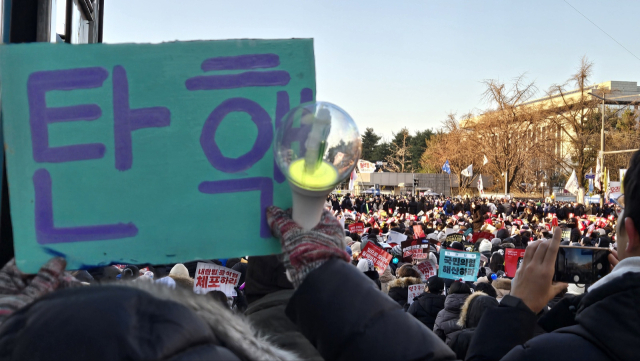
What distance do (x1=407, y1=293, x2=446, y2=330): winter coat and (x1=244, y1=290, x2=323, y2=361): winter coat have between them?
429 centimetres

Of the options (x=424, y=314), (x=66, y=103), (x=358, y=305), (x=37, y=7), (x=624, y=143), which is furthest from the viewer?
(x=624, y=143)

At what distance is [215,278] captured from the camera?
5.05 metres

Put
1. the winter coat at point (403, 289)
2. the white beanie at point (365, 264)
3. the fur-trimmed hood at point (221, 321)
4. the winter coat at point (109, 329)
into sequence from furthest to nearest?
1. the white beanie at point (365, 264)
2. the winter coat at point (403, 289)
3. the fur-trimmed hood at point (221, 321)
4. the winter coat at point (109, 329)

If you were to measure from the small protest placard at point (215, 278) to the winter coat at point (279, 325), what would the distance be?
373cm

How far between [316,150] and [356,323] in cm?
42

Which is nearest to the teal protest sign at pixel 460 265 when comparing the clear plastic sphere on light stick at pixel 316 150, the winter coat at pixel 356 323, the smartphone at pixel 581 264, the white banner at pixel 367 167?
the smartphone at pixel 581 264

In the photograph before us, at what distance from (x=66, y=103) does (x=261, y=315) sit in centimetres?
73

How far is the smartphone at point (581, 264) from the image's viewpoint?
176 cm

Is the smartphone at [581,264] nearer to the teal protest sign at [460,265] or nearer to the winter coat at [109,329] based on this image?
the winter coat at [109,329]

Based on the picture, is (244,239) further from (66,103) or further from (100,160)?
(66,103)

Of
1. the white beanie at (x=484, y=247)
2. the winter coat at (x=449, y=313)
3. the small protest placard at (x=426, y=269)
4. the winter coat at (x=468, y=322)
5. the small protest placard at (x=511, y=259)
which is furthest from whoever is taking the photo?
the white beanie at (x=484, y=247)

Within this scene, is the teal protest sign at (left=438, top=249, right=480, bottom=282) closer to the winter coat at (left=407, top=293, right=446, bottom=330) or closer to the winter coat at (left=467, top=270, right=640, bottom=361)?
the winter coat at (left=407, top=293, right=446, bottom=330)

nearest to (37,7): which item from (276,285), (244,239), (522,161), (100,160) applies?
(100,160)

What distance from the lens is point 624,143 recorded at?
134ft
